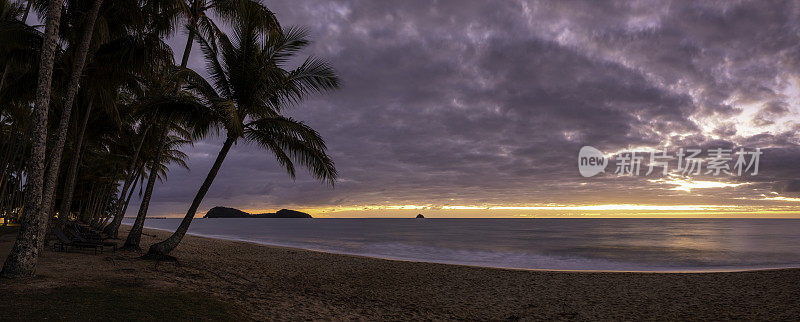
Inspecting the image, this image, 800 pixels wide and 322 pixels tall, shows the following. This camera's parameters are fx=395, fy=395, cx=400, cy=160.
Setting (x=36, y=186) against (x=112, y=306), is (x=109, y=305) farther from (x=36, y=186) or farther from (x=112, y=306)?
(x=36, y=186)

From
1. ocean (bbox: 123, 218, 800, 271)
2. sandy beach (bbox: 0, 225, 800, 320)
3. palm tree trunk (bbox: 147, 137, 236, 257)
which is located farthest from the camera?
ocean (bbox: 123, 218, 800, 271)

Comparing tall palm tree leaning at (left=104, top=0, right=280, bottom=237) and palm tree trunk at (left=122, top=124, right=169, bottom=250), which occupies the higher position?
tall palm tree leaning at (left=104, top=0, right=280, bottom=237)

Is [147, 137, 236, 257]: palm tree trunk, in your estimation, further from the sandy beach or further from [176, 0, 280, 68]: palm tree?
[176, 0, 280, 68]: palm tree

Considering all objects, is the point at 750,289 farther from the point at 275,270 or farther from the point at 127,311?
the point at 127,311

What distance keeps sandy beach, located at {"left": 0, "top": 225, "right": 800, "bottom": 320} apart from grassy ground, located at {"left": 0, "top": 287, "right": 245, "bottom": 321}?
306mm

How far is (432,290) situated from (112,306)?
856 cm

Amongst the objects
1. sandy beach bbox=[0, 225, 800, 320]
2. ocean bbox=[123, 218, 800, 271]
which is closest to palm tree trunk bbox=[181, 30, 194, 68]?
sandy beach bbox=[0, 225, 800, 320]

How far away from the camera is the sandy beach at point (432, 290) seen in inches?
328

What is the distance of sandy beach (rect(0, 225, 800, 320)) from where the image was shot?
8344mm

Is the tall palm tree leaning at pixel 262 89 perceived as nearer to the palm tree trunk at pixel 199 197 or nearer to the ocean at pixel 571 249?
the palm tree trunk at pixel 199 197

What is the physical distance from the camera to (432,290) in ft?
40.9

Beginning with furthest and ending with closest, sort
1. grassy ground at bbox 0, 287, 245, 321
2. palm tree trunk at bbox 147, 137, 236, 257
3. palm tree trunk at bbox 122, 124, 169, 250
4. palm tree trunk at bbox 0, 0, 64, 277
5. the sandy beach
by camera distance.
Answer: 1. palm tree trunk at bbox 122, 124, 169, 250
2. palm tree trunk at bbox 147, 137, 236, 257
3. the sandy beach
4. palm tree trunk at bbox 0, 0, 64, 277
5. grassy ground at bbox 0, 287, 245, 321

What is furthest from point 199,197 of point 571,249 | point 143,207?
point 571,249

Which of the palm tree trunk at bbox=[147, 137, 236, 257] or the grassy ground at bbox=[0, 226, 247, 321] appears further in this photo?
the palm tree trunk at bbox=[147, 137, 236, 257]
